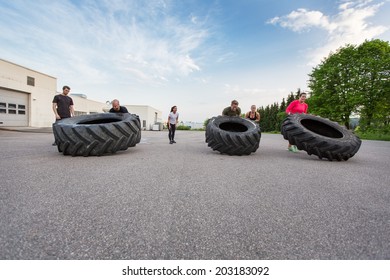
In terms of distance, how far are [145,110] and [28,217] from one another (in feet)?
133

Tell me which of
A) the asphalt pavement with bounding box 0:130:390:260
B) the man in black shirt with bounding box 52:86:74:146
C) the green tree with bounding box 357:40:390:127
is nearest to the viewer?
the asphalt pavement with bounding box 0:130:390:260

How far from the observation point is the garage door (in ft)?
49.7

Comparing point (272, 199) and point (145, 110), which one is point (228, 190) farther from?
point (145, 110)

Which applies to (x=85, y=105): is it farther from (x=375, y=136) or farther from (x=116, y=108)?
(x=375, y=136)

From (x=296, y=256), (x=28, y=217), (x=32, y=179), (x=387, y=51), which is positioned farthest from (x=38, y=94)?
(x=387, y=51)

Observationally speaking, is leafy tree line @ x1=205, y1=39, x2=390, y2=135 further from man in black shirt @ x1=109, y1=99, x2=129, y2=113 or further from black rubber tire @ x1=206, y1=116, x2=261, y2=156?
man in black shirt @ x1=109, y1=99, x2=129, y2=113

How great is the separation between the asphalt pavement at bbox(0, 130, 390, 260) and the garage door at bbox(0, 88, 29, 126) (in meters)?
18.4

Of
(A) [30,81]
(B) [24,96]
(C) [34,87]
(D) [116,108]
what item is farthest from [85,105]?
(D) [116,108]

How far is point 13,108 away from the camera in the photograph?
16.1m

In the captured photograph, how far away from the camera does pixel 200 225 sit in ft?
4.36

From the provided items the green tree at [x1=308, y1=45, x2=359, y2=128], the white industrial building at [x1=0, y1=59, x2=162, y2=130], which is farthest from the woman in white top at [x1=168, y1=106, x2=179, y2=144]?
the green tree at [x1=308, y1=45, x2=359, y2=128]

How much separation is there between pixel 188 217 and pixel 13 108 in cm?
2189

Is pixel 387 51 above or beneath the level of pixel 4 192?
above

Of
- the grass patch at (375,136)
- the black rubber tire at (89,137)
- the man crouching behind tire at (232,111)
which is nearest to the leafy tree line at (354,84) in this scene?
the grass patch at (375,136)
